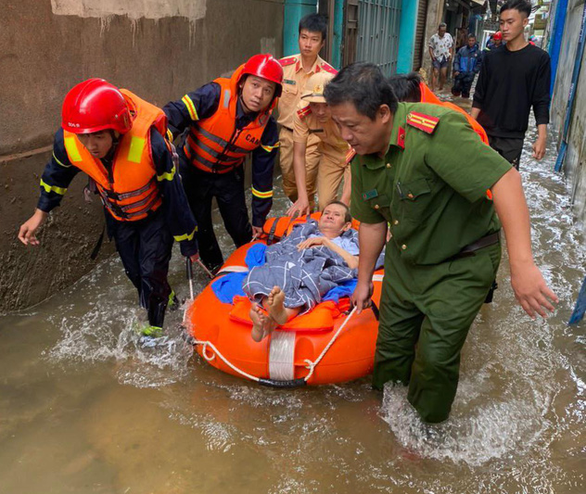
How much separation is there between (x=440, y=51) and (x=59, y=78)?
12720 mm

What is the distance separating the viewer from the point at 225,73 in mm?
5859

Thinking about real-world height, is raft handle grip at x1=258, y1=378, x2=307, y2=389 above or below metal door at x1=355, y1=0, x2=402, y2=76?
below

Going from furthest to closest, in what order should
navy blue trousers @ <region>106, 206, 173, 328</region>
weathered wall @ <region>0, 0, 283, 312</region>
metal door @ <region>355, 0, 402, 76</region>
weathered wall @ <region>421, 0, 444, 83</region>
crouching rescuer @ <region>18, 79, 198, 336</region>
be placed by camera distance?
weathered wall @ <region>421, 0, 444, 83</region> → metal door @ <region>355, 0, 402, 76</region> → weathered wall @ <region>0, 0, 283, 312</region> → navy blue trousers @ <region>106, 206, 173, 328</region> → crouching rescuer @ <region>18, 79, 198, 336</region>

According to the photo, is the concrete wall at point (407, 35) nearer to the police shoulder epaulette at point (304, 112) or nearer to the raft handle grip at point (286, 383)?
the police shoulder epaulette at point (304, 112)

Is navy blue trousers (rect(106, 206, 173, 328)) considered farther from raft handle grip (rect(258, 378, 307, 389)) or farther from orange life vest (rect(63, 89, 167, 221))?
raft handle grip (rect(258, 378, 307, 389))

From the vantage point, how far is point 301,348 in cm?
287

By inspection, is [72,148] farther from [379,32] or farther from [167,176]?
[379,32]

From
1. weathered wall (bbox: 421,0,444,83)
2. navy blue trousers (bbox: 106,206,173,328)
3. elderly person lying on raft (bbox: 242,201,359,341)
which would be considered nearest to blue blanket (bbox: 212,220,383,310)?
elderly person lying on raft (bbox: 242,201,359,341)

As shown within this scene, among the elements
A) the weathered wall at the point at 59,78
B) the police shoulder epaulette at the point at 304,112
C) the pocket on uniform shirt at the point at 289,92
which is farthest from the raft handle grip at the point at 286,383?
the pocket on uniform shirt at the point at 289,92

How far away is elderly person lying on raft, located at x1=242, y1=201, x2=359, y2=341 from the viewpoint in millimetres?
2764

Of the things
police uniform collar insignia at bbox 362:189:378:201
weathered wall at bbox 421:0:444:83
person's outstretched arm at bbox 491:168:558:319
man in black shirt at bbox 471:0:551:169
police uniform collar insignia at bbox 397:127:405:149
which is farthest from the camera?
weathered wall at bbox 421:0:444:83

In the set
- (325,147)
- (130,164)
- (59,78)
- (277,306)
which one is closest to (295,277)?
(277,306)

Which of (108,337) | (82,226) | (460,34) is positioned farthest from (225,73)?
(460,34)

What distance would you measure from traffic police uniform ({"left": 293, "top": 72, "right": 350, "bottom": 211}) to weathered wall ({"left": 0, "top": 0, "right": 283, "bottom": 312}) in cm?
144
